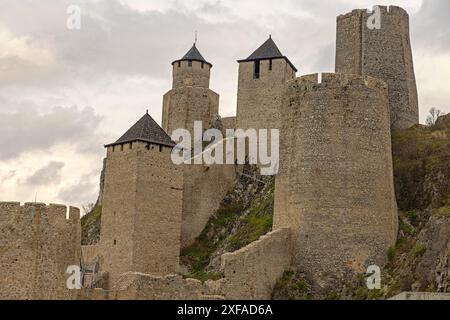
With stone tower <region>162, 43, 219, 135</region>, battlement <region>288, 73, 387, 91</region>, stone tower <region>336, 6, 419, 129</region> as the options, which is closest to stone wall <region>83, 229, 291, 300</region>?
battlement <region>288, 73, 387, 91</region>

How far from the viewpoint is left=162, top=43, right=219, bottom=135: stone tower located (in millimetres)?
49844

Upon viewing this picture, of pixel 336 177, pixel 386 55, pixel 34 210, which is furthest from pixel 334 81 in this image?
pixel 34 210

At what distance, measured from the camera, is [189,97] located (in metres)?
50.1

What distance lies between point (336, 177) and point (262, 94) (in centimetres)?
1579

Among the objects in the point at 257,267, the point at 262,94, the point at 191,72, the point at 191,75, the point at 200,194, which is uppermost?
the point at 191,72

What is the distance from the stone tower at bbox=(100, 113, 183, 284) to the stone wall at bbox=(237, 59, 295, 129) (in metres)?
10.1

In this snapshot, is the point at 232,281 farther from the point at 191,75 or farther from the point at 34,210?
the point at 191,75

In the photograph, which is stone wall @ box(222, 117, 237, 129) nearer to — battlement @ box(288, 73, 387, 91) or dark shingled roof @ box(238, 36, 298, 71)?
dark shingled roof @ box(238, 36, 298, 71)

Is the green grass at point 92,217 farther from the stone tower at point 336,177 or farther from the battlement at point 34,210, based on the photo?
the battlement at point 34,210

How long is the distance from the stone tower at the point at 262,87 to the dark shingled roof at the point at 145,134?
9.85 m

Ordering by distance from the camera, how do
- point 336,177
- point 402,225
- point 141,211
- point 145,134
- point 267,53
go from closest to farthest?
point 336,177, point 402,225, point 141,211, point 145,134, point 267,53

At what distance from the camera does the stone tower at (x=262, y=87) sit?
4559 centimetres
